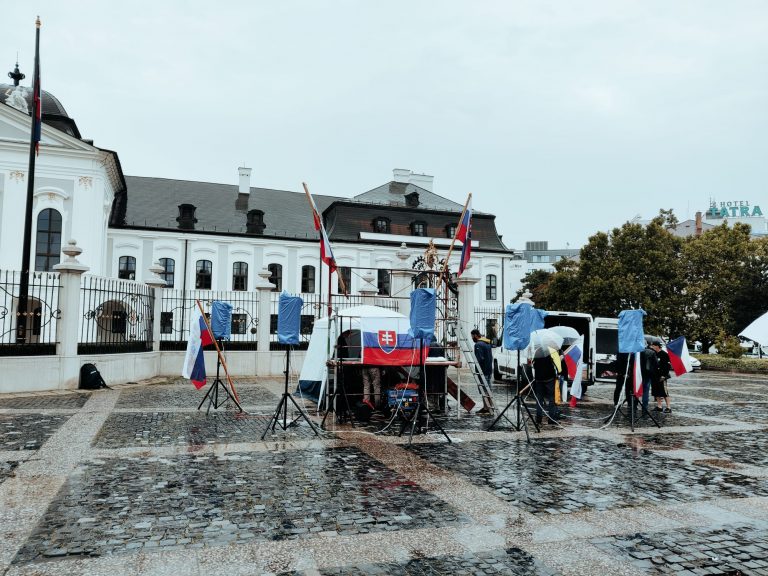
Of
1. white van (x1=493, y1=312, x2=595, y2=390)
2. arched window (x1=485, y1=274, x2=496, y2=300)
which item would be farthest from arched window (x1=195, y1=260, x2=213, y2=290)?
white van (x1=493, y1=312, x2=595, y2=390)

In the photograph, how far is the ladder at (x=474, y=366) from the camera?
12.8 m

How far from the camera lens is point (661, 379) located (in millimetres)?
13922

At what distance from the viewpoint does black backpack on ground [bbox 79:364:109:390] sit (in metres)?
16.3

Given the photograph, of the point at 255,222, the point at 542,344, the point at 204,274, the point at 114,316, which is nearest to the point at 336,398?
the point at 542,344

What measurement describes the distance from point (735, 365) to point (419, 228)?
2691 cm

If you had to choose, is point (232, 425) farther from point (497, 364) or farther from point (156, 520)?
point (497, 364)

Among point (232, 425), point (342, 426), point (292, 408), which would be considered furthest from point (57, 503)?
point (292, 408)

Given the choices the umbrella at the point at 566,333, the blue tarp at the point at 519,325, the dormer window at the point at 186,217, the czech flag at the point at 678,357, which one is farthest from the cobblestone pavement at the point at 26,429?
the dormer window at the point at 186,217

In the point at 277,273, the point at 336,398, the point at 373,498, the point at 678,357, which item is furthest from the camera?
the point at 277,273

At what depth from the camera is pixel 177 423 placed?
1095 centimetres

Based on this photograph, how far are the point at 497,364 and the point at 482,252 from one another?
30658 millimetres

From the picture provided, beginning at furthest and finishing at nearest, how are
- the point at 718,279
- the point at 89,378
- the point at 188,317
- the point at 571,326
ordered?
the point at 718,279 → the point at 188,317 → the point at 571,326 → the point at 89,378

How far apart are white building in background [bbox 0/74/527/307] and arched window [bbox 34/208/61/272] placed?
59mm

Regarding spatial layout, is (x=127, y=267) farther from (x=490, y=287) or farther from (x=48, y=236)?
(x=490, y=287)
